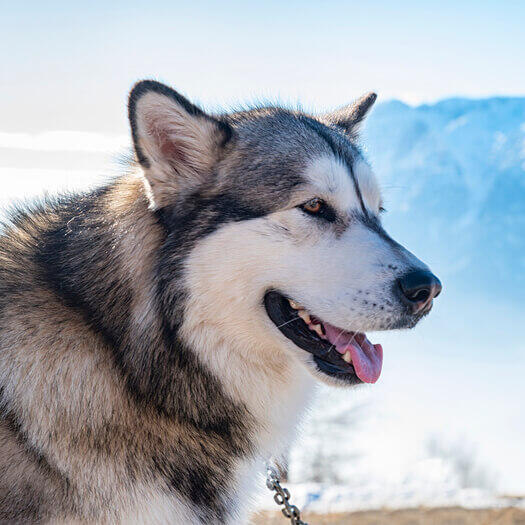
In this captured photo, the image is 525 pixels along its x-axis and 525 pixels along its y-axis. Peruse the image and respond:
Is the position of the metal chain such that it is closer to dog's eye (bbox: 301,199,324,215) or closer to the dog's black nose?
the dog's black nose

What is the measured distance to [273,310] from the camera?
121 inches

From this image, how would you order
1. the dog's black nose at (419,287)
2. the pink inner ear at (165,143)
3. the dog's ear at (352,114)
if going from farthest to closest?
the dog's ear at (352,114) → the pink inner ear at (165,143) → the dog's black nose at (419,287)

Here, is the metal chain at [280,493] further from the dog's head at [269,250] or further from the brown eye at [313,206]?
the brown eye at [313,206]

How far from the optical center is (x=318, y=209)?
123 inches

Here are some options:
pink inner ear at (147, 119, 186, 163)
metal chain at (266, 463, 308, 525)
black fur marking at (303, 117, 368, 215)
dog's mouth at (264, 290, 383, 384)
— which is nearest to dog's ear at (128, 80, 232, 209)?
pink inner ear at (147, 119, 186, 163)

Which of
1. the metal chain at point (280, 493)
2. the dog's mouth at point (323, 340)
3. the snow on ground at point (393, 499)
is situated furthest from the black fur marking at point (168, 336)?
the snow on ground at point (393, 499)

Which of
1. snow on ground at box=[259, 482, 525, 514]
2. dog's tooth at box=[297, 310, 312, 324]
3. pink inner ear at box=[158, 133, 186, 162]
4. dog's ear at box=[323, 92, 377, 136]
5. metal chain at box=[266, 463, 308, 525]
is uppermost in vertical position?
pink inner ear at box=[158, 133, 186, 162]

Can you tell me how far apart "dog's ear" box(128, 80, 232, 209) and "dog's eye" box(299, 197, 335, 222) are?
20.3 inches

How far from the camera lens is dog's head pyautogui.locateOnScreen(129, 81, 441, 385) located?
9.79 ft

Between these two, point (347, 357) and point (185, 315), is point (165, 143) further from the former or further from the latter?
point (347, 357)

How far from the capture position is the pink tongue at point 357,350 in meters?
3.13

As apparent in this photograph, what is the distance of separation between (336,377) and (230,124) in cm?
138

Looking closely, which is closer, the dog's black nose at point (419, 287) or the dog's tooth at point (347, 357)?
the dog's black nose at point (419, 287)

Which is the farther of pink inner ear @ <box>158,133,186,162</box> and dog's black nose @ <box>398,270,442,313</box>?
pink inner ear @ <box>158,133,186,162</box>
